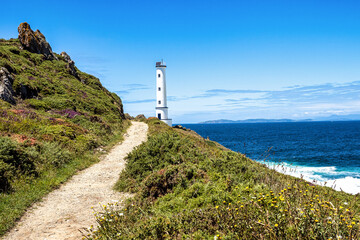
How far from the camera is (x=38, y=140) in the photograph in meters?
13.9

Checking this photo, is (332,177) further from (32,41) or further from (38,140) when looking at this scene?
(32,41)

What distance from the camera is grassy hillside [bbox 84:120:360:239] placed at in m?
3.54

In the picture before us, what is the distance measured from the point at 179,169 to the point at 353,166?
35.2m

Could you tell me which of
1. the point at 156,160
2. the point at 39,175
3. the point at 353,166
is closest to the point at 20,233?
the point at 39,175

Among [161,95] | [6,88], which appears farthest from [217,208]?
[161,95]

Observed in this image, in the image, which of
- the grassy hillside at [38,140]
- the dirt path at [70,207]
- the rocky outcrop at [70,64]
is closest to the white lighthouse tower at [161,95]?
the rocky outcrop at [70,64]

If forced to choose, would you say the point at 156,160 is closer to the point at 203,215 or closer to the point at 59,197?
the point at 59,197

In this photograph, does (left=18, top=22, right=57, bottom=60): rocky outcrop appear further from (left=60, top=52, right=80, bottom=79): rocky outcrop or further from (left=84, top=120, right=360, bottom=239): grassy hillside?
(left=84, top=120, right=360, bottom=239): grassy hillside

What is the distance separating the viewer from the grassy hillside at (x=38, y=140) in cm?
884

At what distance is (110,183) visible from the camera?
11102mm

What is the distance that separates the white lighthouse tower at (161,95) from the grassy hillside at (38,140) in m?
24.6

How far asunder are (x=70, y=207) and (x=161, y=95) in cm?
4987

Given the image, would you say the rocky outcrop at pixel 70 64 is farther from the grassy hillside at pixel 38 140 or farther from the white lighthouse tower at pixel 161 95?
the white lighthouse tower at pixel 161 95

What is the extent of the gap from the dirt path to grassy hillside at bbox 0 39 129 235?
1.32ft
